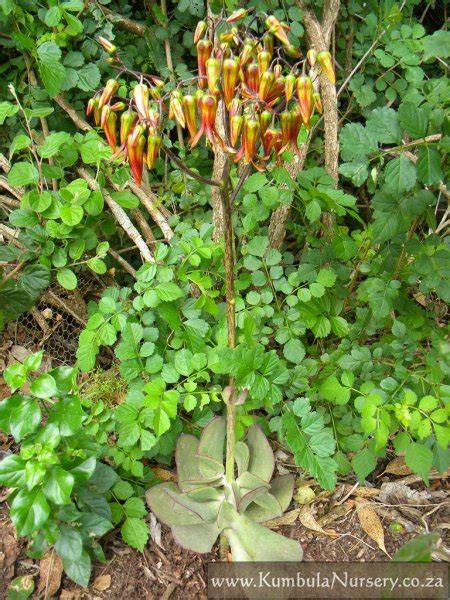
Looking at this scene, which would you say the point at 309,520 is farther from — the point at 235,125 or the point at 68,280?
the point at 235,125

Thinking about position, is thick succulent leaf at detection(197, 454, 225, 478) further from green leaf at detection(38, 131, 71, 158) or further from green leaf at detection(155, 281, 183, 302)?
green leaf at detection(38, 131, 71, 158)

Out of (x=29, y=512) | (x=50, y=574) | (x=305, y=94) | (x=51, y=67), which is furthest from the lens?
(x=51, y=67)

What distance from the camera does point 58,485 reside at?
1.56m

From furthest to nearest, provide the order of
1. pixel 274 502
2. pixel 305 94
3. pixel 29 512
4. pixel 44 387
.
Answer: pixel 274 502, pixel 44 387, pixel 29 512, pixel 305 94

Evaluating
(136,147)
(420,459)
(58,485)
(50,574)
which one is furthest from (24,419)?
(420,459)

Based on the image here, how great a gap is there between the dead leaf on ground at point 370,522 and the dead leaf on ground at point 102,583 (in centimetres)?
83

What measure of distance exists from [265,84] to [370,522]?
4.67 feet

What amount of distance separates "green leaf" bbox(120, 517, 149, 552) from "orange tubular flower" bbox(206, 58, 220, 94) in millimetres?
1317

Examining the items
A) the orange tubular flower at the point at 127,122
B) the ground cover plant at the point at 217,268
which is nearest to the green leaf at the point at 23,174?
the ground cover plant at the point at 217,268

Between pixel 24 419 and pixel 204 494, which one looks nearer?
pixel 24 419

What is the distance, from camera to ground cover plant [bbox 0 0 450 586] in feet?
5.12

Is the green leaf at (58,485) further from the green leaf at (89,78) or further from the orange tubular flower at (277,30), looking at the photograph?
the green leaf at (89,78)

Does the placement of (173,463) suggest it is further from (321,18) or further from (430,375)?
(321,18)

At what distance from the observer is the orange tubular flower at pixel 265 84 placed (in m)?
1.31
